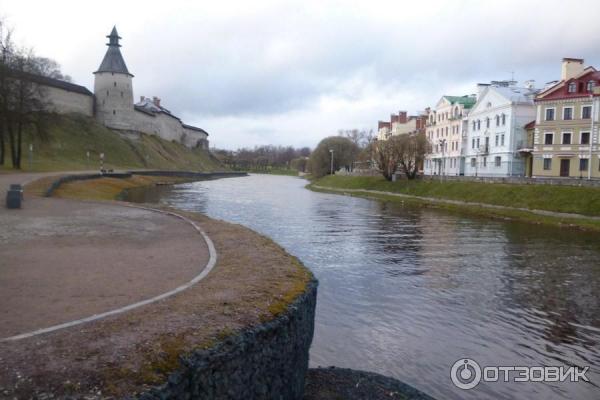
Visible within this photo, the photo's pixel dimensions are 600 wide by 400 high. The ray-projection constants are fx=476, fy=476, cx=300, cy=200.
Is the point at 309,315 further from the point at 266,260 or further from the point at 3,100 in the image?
the point at 3,100

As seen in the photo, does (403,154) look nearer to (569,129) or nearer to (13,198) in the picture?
(569,129)

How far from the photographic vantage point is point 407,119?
96875 millimetres

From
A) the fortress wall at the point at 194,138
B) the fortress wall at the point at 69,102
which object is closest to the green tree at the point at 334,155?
the fortress wall at the point at 69,102

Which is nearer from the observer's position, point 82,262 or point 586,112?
point 82,262

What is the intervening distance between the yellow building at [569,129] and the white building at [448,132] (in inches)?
624

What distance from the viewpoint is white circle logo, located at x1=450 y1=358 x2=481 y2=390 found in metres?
8.79

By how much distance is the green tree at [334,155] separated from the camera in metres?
90.6

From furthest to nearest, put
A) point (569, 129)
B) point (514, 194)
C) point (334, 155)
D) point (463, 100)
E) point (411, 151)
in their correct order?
point (334, 155) < point (463, 100) < point (411, 151) < point (569, 129) < point (514, 194)

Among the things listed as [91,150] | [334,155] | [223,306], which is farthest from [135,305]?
[334,155]

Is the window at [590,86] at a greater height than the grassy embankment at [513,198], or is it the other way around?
the window at [590,86]

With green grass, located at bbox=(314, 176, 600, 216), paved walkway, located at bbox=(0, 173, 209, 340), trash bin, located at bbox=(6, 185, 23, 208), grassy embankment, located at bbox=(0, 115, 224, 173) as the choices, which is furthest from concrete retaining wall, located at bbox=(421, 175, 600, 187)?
grassy embankment, located at bbox=(0, 115, 224, 173)

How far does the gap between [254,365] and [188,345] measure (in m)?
1.02

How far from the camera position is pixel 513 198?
38.5 meters

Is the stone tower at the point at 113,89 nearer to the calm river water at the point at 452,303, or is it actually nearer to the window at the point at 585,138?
the calm river water at the point at 452,303
